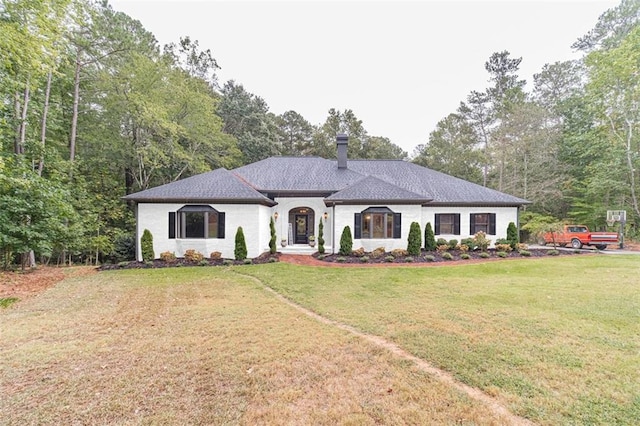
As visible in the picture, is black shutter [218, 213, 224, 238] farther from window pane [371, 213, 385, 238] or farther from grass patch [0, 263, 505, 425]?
window pane [371, 213, 385, 238]

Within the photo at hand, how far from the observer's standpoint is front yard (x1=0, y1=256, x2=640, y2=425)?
107 inches

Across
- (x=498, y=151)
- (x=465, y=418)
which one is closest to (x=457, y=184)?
(x=498, y=151)

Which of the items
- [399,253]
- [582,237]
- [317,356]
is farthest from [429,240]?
[317,356]

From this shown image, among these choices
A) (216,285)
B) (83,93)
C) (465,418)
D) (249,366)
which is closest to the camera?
Result: (465,418)

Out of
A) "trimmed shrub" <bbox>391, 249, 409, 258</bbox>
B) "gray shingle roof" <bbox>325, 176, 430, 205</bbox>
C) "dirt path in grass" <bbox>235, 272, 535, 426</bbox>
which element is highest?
"gray shingle roof" <bbox>325, 176, 430, 205</bbox>

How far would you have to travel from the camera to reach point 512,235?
1520 cm

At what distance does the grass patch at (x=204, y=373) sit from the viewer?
2.67 metres

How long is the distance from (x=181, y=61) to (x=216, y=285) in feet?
72.3

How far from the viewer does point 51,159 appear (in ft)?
40.9

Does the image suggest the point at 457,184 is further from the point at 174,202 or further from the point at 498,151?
the point at 174,202

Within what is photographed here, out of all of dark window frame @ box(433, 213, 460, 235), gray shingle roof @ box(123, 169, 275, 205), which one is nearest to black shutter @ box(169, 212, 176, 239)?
gray shingle roof @ box(123, 169, 275, 205)

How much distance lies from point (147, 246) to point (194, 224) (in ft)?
6.87

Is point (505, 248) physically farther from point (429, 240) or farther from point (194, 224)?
point (194, 224)

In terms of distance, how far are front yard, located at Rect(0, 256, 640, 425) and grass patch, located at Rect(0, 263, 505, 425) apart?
0.8 inches
